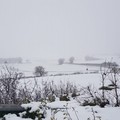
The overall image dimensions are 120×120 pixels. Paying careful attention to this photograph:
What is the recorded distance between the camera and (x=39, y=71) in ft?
179

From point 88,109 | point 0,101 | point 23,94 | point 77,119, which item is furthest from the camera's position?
point 23,94

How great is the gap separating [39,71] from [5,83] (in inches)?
1844

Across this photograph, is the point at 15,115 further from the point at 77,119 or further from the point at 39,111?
the point at 77,119

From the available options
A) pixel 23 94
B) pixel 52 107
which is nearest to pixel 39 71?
pixel 23 94

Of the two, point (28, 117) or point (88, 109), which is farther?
point (88, 109)

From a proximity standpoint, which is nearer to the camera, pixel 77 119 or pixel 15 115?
pixel 77 119

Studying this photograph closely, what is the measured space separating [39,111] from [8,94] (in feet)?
12.1

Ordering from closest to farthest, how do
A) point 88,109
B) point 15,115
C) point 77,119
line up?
point 77,119 → point 15,115 → point 88,109

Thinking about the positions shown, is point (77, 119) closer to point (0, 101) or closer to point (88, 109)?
point (88, 109)

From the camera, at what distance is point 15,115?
176 inches

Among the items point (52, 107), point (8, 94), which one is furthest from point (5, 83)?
point (52, 107)

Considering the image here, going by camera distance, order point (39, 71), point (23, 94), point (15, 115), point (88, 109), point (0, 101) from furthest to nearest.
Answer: point (39, 71)
point (23, 94)
point (0, 101)
point (88, 109)
point (15, 115)

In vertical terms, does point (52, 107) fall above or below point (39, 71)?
above

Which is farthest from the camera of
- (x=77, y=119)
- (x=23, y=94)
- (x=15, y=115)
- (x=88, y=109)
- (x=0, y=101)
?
(x=23, y=94)
